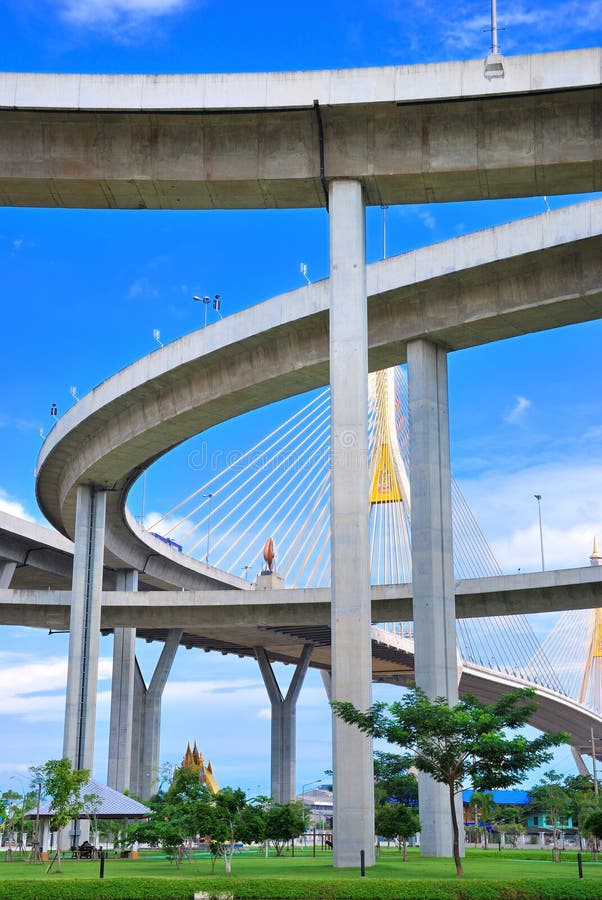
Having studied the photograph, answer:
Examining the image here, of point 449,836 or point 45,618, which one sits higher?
point 45,618

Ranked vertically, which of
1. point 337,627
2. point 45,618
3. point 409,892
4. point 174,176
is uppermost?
point 174,176

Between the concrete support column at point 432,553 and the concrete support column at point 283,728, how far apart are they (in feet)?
148

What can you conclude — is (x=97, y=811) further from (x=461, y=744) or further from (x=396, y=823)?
(x=461, y=744)

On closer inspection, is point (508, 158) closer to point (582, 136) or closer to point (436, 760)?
point (582, 136)

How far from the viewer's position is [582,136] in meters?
20.8

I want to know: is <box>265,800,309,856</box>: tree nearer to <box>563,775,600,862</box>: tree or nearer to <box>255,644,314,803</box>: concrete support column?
<box>563,775,600,862</box>: tree

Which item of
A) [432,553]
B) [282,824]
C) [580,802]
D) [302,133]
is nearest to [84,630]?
[282,824]

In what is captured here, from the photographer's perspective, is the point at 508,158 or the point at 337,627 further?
the point at 508,158

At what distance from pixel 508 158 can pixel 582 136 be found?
1.46 meters

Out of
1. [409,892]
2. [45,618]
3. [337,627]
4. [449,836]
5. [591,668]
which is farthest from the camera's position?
[591,668]

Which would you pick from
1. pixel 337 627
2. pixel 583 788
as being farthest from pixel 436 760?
pixel 583 788

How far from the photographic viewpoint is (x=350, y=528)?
1983 centimetres

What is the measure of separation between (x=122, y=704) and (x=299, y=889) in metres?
41.4

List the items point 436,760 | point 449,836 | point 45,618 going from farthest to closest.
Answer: point 45,618, point 449,836, point 436,760
